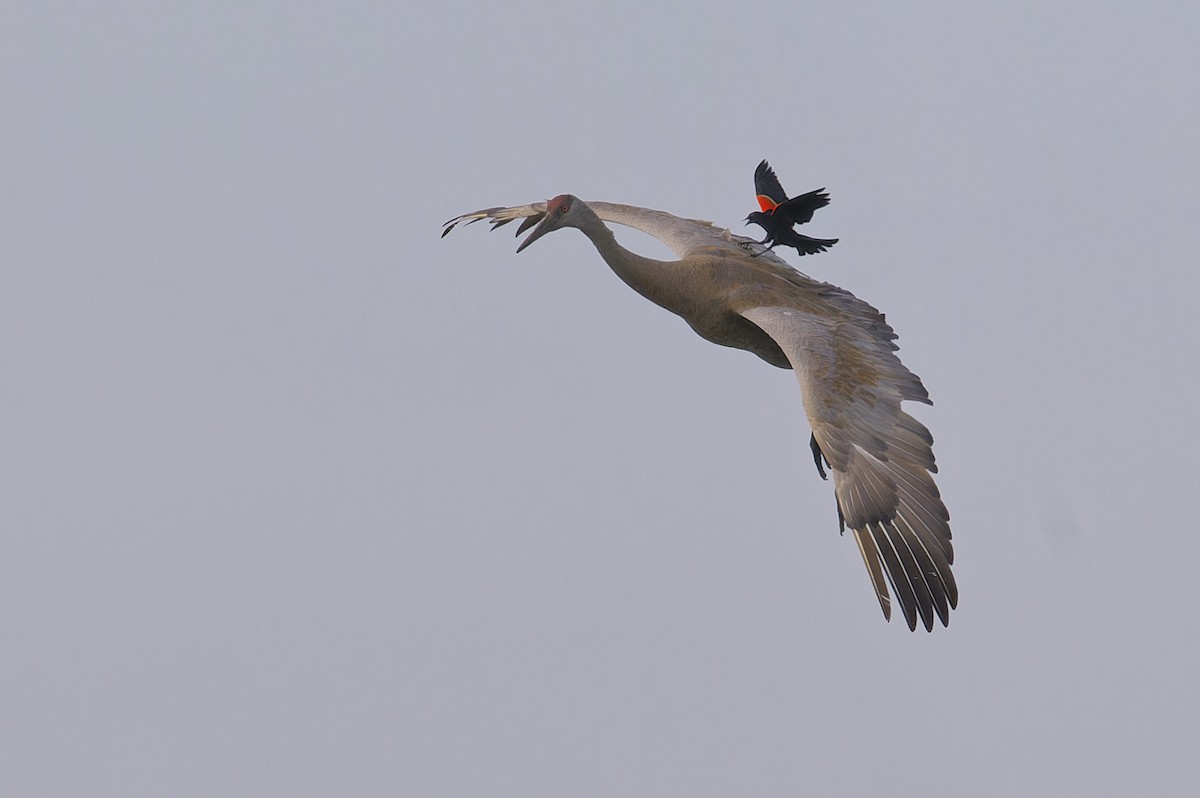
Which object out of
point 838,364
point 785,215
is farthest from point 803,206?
point 838,364

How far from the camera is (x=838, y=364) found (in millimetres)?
13234

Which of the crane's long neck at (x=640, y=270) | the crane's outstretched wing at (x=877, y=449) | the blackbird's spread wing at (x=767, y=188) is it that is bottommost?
the crane's outstretched wing at (x=877, y=449)

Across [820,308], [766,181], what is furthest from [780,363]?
[766,181]

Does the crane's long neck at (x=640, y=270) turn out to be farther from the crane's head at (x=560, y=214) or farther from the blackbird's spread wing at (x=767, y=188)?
the blackbird's spread wing at (x=767, y=188)

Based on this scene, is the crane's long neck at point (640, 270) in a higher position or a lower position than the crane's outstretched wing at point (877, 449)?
higher

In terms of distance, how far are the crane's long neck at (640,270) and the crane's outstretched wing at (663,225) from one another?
0.86 metres

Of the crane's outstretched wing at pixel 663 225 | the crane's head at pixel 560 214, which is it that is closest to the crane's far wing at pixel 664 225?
the crane's outstretched wing at pixel 663 225

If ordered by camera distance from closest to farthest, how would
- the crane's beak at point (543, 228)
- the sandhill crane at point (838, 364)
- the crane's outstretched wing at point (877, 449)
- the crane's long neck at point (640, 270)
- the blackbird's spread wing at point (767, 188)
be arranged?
the crane's outstretched wing at point (877, 449) < the sandhill crane at point (838, 364) < the crane's beak at point (543, 228) < the crane's long neck at point (640, 270) < the blackbird's spread wing at point (767, 188)

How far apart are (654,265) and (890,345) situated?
199 cm

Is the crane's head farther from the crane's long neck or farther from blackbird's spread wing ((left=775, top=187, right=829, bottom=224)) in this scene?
blackbird's spread wing ((left=775, top=187, right=829, bottom=224))

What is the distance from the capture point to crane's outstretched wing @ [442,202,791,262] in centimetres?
1562

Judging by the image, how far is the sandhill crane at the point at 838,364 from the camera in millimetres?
11906

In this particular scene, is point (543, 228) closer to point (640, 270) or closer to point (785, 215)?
point (640, 270)

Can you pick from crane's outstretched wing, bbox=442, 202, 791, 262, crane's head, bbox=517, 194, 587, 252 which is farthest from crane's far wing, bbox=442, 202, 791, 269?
crane's head, bbox=517, 194, 587, 252
